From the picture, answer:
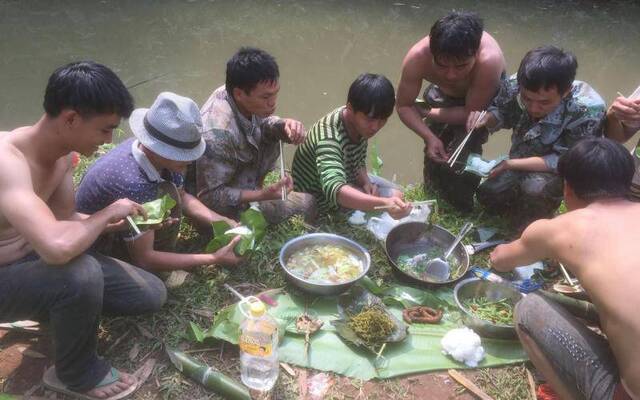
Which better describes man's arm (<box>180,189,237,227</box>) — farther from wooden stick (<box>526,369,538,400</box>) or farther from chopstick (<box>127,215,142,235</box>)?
wooden stick (<box>526,369,538,400</box>)

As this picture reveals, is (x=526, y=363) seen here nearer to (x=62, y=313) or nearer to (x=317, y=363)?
(x=317, y=363)

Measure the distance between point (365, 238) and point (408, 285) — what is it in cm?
64

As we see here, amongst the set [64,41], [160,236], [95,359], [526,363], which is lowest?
[526,363]

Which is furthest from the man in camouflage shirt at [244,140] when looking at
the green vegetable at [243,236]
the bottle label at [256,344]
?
the bottle label at [256,344]

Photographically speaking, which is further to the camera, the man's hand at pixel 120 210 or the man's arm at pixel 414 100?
the man's arm at pixel 414 100

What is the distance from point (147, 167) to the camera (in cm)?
290

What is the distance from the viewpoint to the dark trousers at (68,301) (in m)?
2.34

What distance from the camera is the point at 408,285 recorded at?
3535 mm

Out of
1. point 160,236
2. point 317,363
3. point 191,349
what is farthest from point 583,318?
point 160,236

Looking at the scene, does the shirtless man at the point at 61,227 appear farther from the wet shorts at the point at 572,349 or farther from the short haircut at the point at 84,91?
the wet shorts at the point at 572,349

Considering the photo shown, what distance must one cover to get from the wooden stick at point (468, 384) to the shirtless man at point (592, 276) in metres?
0.35

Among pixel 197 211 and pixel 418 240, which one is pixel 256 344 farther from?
pixel 418 240

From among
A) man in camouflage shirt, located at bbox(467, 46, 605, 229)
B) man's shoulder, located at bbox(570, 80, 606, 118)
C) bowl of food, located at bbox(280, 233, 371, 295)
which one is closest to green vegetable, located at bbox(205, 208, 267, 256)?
bowl of food, located at bbox(280, 233, 371, 295)

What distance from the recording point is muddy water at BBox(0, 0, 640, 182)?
6.61 m
